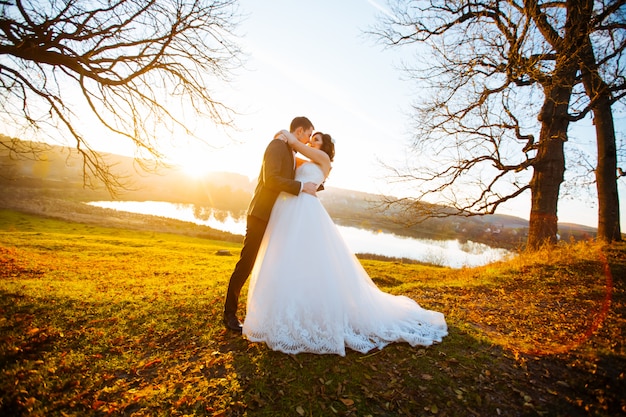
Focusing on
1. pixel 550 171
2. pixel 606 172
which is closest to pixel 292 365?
pixel 550 171

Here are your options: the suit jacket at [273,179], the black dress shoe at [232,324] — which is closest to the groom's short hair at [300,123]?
the suit jacket at [273,179]

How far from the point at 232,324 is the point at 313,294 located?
59.2 inches

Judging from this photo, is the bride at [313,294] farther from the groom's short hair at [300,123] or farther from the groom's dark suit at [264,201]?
the groom's short hair at [300,123]

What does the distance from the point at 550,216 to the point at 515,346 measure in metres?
6.57

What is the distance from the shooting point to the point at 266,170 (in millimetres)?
3977

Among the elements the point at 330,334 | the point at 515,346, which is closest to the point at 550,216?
the point at 515,346

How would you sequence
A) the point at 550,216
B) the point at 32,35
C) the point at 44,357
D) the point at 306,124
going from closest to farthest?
the point at 44,357 < the point at 306,124 < the point at 32,35 < the point at 550,216

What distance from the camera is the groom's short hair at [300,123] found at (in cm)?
442

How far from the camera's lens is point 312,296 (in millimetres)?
→ 3639

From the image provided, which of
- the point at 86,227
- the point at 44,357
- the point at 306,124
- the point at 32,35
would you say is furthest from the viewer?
the point at 86,227

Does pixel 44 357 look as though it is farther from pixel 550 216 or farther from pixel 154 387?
pixel 550 216

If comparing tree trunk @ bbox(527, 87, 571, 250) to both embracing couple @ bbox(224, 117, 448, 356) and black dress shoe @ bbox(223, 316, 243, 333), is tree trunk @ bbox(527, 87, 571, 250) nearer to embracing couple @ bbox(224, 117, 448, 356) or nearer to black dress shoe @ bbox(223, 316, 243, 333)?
embracing couple @ bbox(224, 117, 448, 356)

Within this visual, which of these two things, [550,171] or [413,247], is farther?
[413,247]

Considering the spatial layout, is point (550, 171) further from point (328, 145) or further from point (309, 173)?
point (309, 173)
